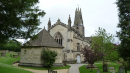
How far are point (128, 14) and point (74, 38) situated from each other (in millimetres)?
28169

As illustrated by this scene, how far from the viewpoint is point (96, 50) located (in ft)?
63.8

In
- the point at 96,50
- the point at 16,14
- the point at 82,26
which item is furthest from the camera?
the point at 82,26

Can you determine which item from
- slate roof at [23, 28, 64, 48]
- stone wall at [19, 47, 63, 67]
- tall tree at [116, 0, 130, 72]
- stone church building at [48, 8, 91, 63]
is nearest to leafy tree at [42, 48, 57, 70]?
stone wall at [19, 47, 63, 67]

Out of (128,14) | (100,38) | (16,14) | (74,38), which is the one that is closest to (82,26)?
(74,38)

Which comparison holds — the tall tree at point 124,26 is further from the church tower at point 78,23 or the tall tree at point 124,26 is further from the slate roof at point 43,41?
the church tower at point 78,23

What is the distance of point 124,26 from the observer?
39.6 ft

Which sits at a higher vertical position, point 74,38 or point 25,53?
point 74,38

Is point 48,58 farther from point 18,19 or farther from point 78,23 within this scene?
point 78,23

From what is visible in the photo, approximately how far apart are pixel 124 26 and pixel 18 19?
35.6ft

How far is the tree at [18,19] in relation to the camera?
911cm

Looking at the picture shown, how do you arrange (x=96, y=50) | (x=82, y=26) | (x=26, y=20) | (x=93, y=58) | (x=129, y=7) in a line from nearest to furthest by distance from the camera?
1. (x=26, y=20)
2. (x=129, y=7)
3. (x=93, y=58)
4. (x=96, y=50)
5. (x=82, y=26)

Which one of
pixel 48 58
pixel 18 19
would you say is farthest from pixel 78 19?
pixel 18 19

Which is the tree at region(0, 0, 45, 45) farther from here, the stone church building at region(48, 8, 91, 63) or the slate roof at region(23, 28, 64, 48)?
the stone church building at region(48, 8, 91, 63)

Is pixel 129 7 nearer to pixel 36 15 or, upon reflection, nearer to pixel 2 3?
pixel 36 15
